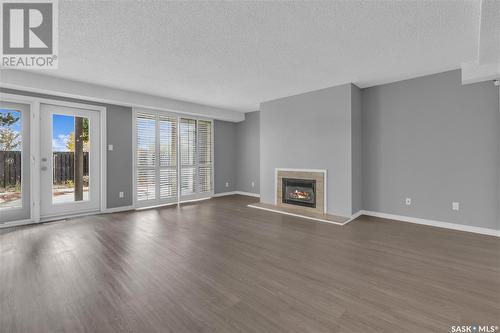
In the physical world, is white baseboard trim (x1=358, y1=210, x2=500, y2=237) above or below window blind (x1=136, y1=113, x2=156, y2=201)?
below

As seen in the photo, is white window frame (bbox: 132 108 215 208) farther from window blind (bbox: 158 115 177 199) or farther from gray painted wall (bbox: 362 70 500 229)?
gray painted wall (bbox: 362 70 500 229)

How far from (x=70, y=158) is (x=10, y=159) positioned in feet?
2.75

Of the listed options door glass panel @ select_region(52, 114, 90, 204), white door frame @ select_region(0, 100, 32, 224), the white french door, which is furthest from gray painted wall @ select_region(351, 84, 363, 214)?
white door frame @ select_region(0, 100, 32, 224)

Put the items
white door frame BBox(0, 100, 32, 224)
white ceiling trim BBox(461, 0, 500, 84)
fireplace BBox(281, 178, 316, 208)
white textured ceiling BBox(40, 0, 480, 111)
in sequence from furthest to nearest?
fireplace BBox(281, 178, 316, 208) < white door frame BBox(0, 100, 32, 224) < white textured ceiling BBox(40, 0, 480, 111) < white ceiling trim BBox(461, 0, 500, 84)

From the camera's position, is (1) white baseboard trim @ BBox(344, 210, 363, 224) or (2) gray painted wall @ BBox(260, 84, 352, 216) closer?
(1) white baseboard trim @ BBox(344, 210, 363, 224)

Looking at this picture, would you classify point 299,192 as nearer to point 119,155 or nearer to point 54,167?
point 119,155

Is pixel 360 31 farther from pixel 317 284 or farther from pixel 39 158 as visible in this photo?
pixel 39 158

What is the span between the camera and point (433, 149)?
3.89m

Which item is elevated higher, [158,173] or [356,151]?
[356,151]

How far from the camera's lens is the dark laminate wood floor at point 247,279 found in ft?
5.29

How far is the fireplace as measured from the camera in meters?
4.87

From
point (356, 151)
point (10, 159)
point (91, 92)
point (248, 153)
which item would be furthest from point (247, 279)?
point (248, 153)

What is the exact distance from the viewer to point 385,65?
3.50 meters

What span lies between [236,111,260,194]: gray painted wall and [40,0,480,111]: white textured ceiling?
2.90 metres
